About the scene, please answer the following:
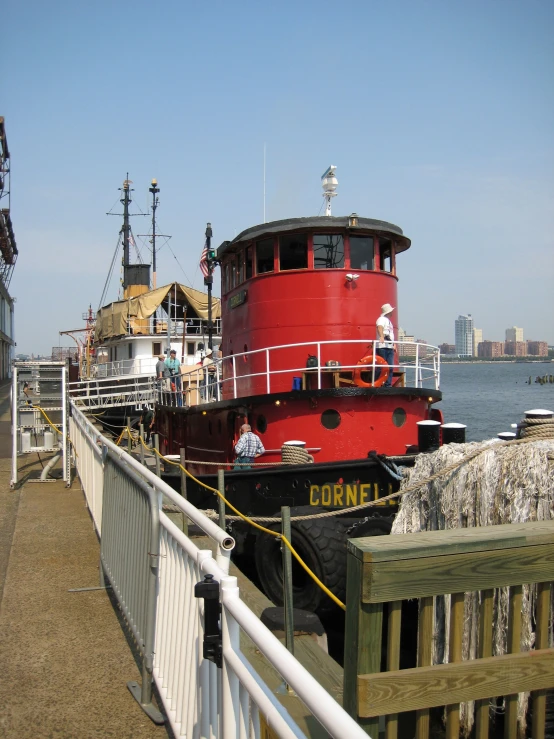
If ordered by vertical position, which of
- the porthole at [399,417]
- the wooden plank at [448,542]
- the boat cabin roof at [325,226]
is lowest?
the wooden plank at [448,542]

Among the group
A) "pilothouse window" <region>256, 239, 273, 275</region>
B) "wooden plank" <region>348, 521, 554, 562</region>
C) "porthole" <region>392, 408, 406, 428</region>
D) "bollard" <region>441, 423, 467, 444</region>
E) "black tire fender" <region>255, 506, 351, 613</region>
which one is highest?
"pilothouse window" <region>256, 239, 273, 275</region>

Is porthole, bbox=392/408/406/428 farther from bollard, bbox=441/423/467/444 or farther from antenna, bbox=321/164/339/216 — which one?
antenna, bbox=321/164/339/216

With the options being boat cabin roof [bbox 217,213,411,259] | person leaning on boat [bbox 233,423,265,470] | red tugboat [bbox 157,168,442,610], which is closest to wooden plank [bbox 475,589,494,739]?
red tugboat [bbox 157,168,442,610]

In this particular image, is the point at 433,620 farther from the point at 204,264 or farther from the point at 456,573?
the point at 204,264

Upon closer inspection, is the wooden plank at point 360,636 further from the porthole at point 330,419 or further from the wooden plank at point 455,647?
the porthole at point 330,419

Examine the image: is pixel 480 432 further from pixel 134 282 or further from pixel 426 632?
pixel 426 632

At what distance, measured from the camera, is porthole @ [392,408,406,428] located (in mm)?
10227

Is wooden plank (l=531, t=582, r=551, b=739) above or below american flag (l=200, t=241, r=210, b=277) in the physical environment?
below

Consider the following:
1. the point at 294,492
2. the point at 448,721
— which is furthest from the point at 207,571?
the point at 294,492

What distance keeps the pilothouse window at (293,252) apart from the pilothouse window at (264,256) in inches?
10.0

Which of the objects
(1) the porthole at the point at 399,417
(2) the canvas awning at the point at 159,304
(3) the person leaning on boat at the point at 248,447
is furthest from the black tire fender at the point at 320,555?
(2) the canvas awning at the point at 159,304

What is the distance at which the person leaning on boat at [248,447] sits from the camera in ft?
32.8

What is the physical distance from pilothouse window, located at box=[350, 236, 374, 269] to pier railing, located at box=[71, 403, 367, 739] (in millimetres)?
6919

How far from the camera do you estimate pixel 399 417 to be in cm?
1030
